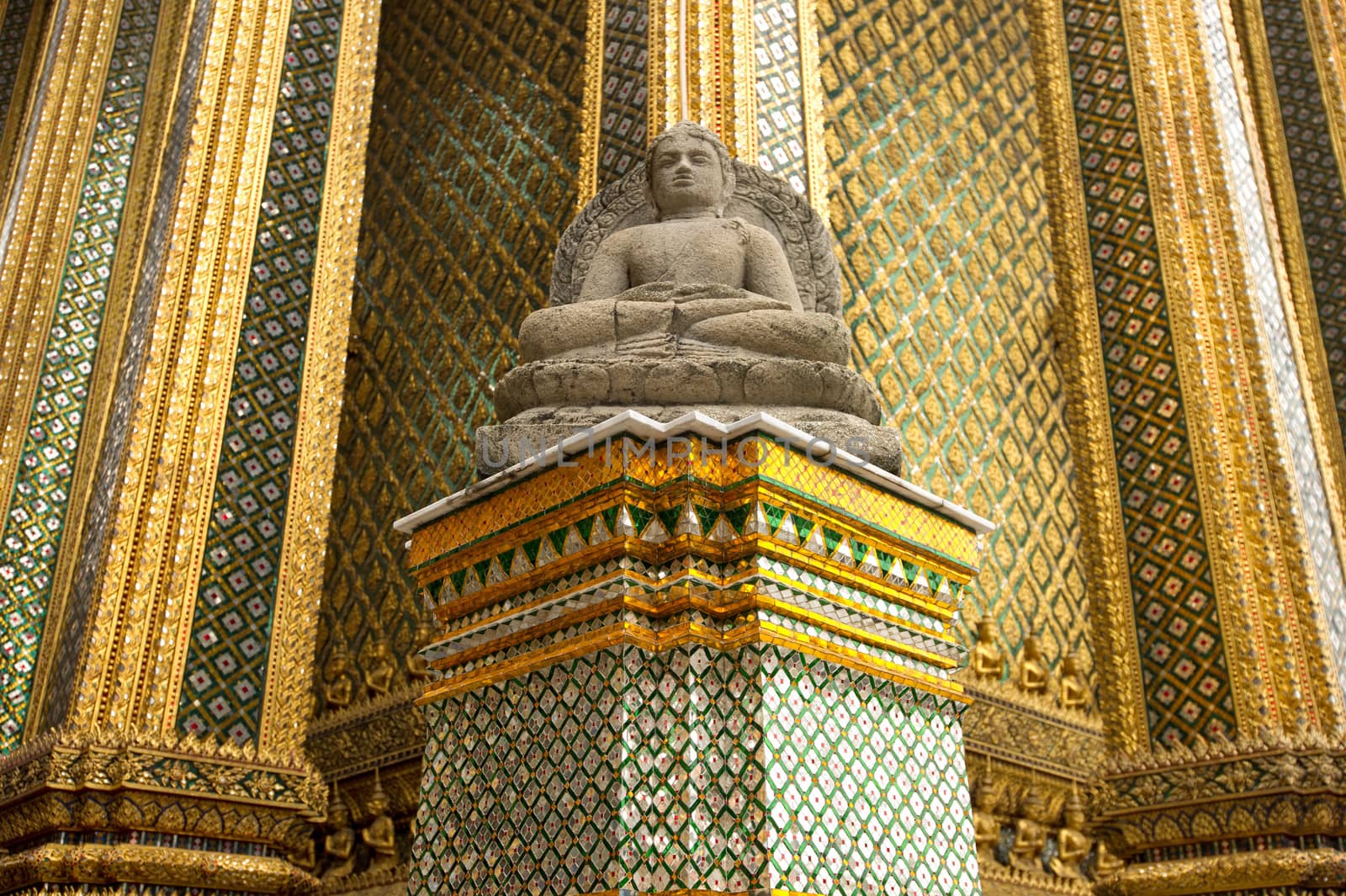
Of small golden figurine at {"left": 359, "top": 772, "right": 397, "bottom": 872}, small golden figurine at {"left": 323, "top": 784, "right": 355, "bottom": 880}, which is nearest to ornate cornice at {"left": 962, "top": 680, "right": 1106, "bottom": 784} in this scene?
small golden figurine at {"left": 359, "top": 772, "right": 397, "bottom": 872}

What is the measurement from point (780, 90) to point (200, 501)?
9.70 feet

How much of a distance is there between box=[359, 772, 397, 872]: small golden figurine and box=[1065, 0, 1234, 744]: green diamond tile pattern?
321cm

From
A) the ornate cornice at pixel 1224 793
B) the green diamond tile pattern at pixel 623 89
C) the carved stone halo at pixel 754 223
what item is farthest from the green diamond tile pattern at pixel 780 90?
the ornate cornice at pixel 1224 793

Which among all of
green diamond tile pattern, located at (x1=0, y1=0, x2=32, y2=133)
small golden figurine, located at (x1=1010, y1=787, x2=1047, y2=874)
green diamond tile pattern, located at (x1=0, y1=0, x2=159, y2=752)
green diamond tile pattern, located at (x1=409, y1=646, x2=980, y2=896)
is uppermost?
green diamond tile pattern, located at (x1=0, y1=0, x2=32, y2=133)

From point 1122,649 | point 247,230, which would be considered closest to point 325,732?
point 247,230

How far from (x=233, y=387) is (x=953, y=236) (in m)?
3.88

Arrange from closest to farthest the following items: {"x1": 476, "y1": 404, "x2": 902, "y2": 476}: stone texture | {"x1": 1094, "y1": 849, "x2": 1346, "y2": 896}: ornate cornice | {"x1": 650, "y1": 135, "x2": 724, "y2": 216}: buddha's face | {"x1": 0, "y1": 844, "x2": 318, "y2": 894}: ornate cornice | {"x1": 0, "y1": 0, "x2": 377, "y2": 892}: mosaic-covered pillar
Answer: {"x1": 476, "y1": 404, "x2": 902, "y2": 476}: stone texture → {"x1": 650, "y1": 135, "x2": 724, "y2": 216}: buddha's face → {"x1": 0, "y1": 844, "x2": 318, "y2": 894}: ornate cornice → {"x1": 0, "y1": 0, "x2": 377, "y2": 892}: mosaic-covered pillar → {"x1": 1094, "y1": 849, "x2": 1346, "y2": 896}: ornate cornice

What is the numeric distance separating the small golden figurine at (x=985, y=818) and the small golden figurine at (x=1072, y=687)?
0.89 metres

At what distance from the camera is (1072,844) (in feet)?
19.4

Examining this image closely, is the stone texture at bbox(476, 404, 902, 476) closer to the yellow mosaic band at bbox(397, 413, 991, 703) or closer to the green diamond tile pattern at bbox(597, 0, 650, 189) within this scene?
the yellow mosaic band at bbox(397, 413, 991, 703)

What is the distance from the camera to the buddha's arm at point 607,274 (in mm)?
3553

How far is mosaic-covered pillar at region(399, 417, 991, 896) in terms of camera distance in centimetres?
227

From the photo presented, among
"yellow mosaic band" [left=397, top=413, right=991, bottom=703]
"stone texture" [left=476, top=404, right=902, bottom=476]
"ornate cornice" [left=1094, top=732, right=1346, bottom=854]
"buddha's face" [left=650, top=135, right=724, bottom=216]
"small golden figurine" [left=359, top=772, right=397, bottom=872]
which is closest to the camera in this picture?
"yellow mosaic band" [left=397, top=413, right=991, bottom=703]

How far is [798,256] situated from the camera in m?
3.81
